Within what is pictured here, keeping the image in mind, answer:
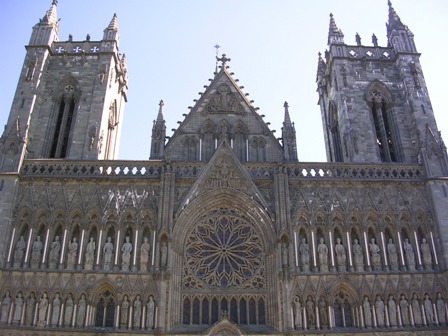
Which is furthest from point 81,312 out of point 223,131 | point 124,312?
point 223,131

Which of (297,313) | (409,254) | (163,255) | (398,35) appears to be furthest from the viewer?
(398,35)

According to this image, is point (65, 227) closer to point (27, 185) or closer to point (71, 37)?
point (27, 185)

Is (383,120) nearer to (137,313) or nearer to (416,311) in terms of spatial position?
(416,311)

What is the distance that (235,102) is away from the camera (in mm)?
26156

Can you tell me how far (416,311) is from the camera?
66.3ft

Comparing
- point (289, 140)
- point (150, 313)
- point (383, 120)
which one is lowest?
point (150, 313)

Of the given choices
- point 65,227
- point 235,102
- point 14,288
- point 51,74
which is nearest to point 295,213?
point 235,102

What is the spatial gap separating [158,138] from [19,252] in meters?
8.21

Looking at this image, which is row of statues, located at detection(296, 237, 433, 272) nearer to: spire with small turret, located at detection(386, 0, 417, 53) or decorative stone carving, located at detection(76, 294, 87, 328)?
decorative stone carving, located at detection(76, 294, 87, 328)

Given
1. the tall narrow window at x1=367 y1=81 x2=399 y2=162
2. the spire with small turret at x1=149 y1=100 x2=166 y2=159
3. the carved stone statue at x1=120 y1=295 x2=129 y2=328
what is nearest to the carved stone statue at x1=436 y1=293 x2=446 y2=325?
the tall narrow window at x1=367 y1=81 x2=399 y2=162

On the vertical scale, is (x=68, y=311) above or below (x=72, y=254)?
below

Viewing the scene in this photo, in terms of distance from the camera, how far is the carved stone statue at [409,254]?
21281mm

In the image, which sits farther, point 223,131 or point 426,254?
point 223,131

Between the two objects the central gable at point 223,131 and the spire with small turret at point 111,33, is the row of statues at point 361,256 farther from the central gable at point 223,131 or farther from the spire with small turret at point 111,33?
the spire with small turret at point 111,33
